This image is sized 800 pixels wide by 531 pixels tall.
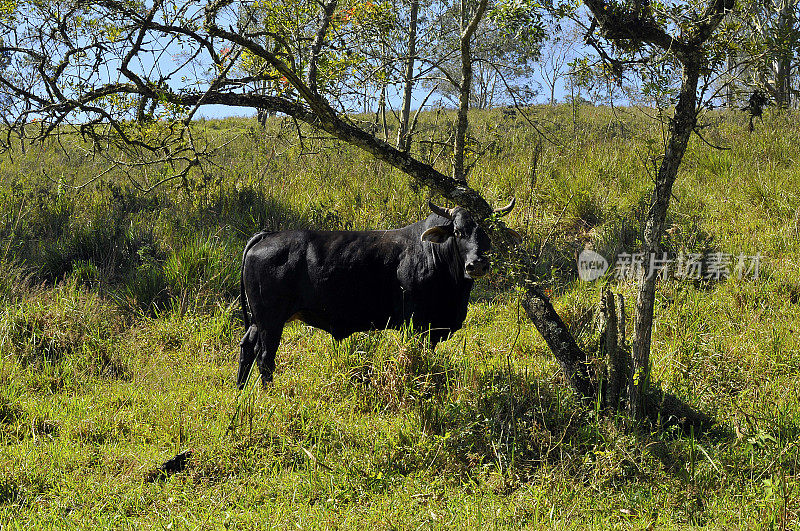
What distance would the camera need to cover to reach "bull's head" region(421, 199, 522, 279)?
219 inches

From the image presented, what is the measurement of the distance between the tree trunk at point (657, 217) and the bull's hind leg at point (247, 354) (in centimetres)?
338

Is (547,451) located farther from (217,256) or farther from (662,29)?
(217,256)

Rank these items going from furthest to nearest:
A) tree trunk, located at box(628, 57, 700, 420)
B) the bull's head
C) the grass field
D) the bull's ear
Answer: the bull's ear, the bull's head, tree trunk, located at box(628, 57, 700, 420), the grass field

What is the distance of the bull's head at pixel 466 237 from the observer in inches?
219

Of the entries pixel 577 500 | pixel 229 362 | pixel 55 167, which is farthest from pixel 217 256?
pixel 55 167

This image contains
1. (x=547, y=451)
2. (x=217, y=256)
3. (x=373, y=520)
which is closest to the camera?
(x=373, y=520)

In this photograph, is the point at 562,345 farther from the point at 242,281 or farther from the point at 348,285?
the point at 242,281

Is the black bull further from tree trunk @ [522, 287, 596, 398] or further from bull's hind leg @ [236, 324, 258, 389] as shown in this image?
tree trunk @ [522, 287, 596, 398]

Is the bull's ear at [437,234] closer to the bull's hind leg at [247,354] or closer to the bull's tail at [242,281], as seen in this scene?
the bull's tail at [242,281]

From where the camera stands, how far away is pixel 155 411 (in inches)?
222

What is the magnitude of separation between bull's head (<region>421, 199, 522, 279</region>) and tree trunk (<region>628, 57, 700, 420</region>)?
1.23 m

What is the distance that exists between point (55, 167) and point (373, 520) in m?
12.8

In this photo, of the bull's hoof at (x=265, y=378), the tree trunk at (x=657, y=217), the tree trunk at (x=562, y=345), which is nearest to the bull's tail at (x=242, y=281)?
the bull's hoof at (x=265, y=378)

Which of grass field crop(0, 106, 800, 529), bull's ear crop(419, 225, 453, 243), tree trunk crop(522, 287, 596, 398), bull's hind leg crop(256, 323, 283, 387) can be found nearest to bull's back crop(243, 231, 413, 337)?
bull's hind leg crop(256, 323, 283, 387)
